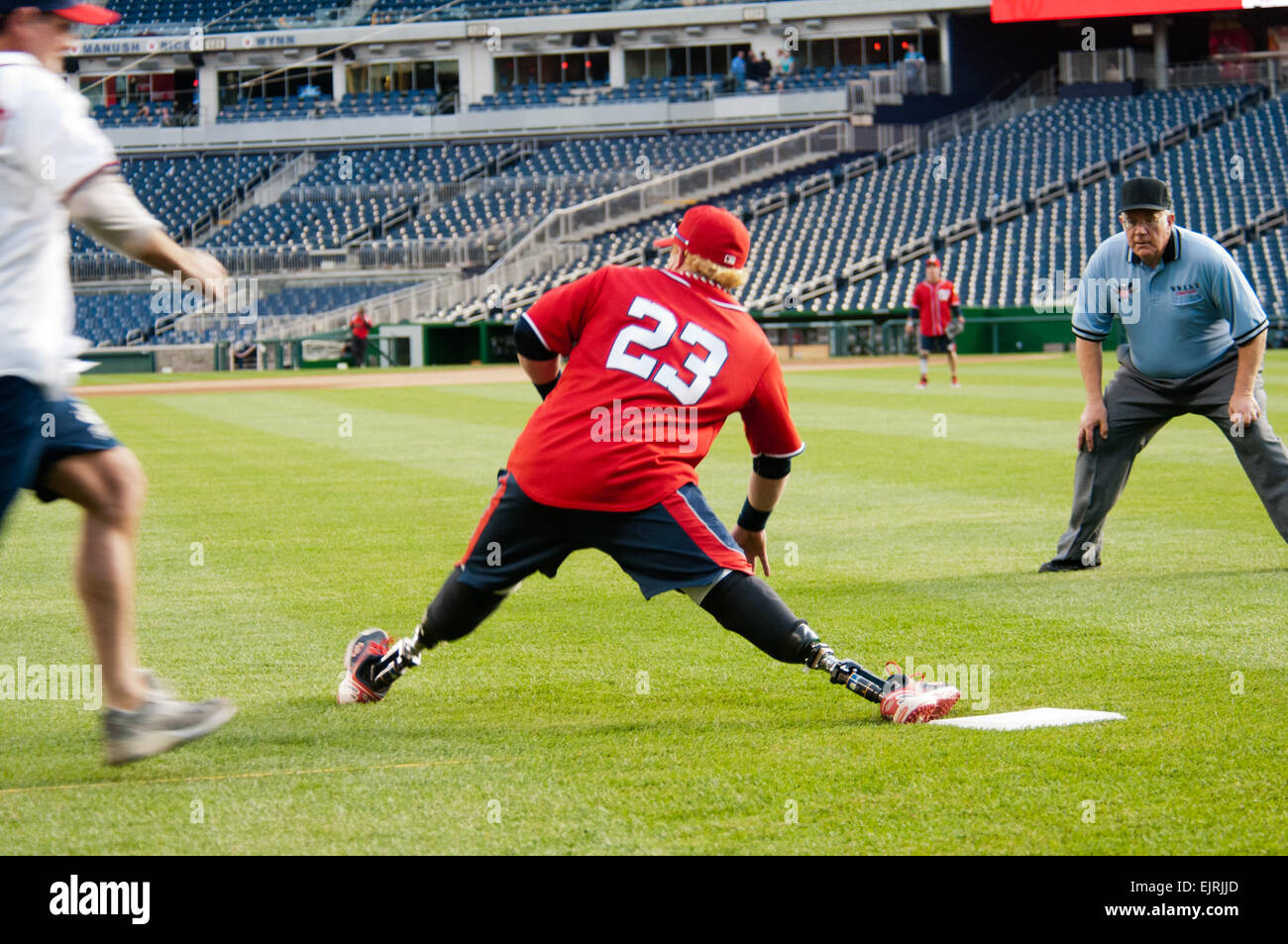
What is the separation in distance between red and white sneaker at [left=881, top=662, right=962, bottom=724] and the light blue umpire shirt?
335 cm

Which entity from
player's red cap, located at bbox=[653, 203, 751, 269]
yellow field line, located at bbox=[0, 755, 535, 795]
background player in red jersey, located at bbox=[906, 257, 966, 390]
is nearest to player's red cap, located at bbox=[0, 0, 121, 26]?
player's red cap, located at bbox=[653, 203, 751, 269]

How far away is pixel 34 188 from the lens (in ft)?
13.9

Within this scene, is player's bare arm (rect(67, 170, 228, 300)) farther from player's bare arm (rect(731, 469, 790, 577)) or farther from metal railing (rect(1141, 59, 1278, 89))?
metal railing (rect(1141, 59, 1278, 89))

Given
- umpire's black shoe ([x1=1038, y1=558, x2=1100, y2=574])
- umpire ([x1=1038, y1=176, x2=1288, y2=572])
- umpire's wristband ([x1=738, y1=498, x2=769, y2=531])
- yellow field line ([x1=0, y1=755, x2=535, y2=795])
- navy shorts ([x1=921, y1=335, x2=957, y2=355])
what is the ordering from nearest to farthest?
yellow field line ([x1=0, y1=755, x2=535, y2=795]) → umpire's wristband ([x1=738, y1=498, x2=769, y2=531]) → umpire ([x1=1038, y1=176, x2=1288, y2=572]) → umpire's black shoe ([x1=1038, y1=558, x2=1100, y2=574]) → navy shorts ([x1=921, y1=335, x2=957, y2=355])

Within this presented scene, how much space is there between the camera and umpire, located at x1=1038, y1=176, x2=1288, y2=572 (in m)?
8.04

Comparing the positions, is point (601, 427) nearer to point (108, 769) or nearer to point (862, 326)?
point (108, 769)

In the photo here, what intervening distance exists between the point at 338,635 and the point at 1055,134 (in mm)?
46560

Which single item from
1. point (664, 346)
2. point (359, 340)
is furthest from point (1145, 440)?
point (359, 340)

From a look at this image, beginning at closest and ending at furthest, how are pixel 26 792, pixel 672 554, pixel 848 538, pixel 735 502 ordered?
pixel 26 792 < pixel 672 554 < pixel 848 538 < pixel 735 502

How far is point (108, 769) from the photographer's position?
4875mm

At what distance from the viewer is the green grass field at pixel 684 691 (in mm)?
4223

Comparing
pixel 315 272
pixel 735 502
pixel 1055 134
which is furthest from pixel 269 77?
pixel 735 502

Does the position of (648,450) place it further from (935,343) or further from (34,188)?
(935,343)

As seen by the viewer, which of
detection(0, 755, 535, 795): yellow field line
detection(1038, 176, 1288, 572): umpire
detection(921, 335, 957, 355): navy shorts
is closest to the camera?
detection(0, 755, 535, 795): yellow field line
